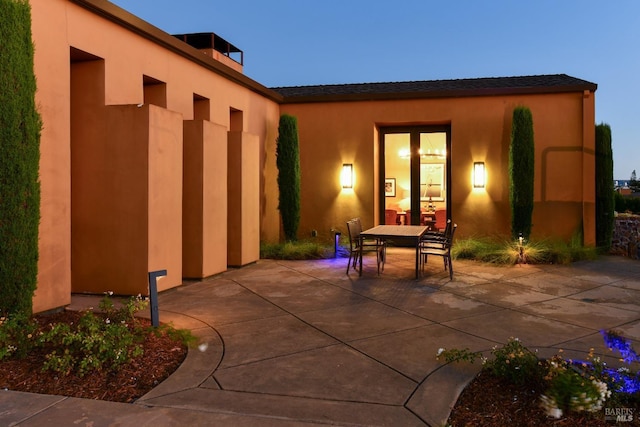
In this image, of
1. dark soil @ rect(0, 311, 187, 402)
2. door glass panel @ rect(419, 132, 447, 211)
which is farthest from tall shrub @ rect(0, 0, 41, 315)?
door glass panel @ rect(419, 132, 447, 211)

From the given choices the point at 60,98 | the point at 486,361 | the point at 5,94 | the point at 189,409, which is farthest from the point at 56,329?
the point at 486,361

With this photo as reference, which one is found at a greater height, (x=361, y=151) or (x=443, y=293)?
(x=361, y=151)

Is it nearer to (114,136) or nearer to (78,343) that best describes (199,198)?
(114,136)

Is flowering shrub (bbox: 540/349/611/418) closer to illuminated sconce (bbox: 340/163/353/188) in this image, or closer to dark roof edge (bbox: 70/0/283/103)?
dark roof edge (bbox: 70/0/283/103)

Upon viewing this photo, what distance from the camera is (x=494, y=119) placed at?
1107 centimetres

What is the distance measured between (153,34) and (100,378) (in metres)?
5.23

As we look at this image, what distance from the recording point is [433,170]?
40.8ft

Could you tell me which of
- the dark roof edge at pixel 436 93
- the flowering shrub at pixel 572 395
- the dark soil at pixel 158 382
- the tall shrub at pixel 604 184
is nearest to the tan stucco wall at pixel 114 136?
the dark soil at pixel 158 382

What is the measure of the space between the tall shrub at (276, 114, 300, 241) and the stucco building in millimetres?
485

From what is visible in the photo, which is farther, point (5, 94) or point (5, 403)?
point (5, 94)

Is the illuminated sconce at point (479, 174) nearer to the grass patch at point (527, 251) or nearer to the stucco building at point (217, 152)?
the stucco building at point (217, 152)

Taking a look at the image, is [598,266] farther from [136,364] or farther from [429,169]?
[136,364]

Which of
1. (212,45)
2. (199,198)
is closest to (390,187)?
(199,198)

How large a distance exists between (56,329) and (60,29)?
3.54m
